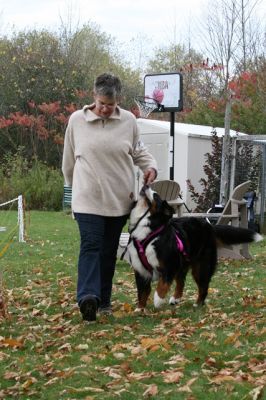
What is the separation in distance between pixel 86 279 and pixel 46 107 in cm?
1981

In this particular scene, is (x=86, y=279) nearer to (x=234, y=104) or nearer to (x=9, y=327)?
(x=9, y=327)

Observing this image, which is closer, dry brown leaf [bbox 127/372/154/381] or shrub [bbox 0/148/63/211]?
dry brown leaf [bbox 127/372/154/381]

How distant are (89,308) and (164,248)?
0.82 meters

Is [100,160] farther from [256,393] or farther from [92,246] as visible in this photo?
[256,393]

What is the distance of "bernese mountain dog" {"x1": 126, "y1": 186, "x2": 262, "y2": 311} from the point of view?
560 cm

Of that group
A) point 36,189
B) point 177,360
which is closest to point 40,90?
point 36,189

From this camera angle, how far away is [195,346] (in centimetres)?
462

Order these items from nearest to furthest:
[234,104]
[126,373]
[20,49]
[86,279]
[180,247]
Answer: [126,373] < [86,279] < [180,247] < [234,104] < [20,49]

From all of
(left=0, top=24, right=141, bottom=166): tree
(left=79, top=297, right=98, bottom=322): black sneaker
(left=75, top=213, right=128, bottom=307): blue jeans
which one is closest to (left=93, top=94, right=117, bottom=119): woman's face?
(left=75, top=213, right=128, bottom=307): blue jeans

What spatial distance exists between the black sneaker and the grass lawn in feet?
0.23

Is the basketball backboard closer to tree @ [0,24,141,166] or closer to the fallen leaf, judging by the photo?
tree @ [0,24,141,166]

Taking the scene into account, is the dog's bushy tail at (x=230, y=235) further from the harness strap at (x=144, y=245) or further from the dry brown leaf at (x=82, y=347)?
the dry brown leaf at (x=82, y=347)

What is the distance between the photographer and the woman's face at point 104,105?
5340 mm

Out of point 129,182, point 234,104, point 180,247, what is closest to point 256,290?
point 180,247
